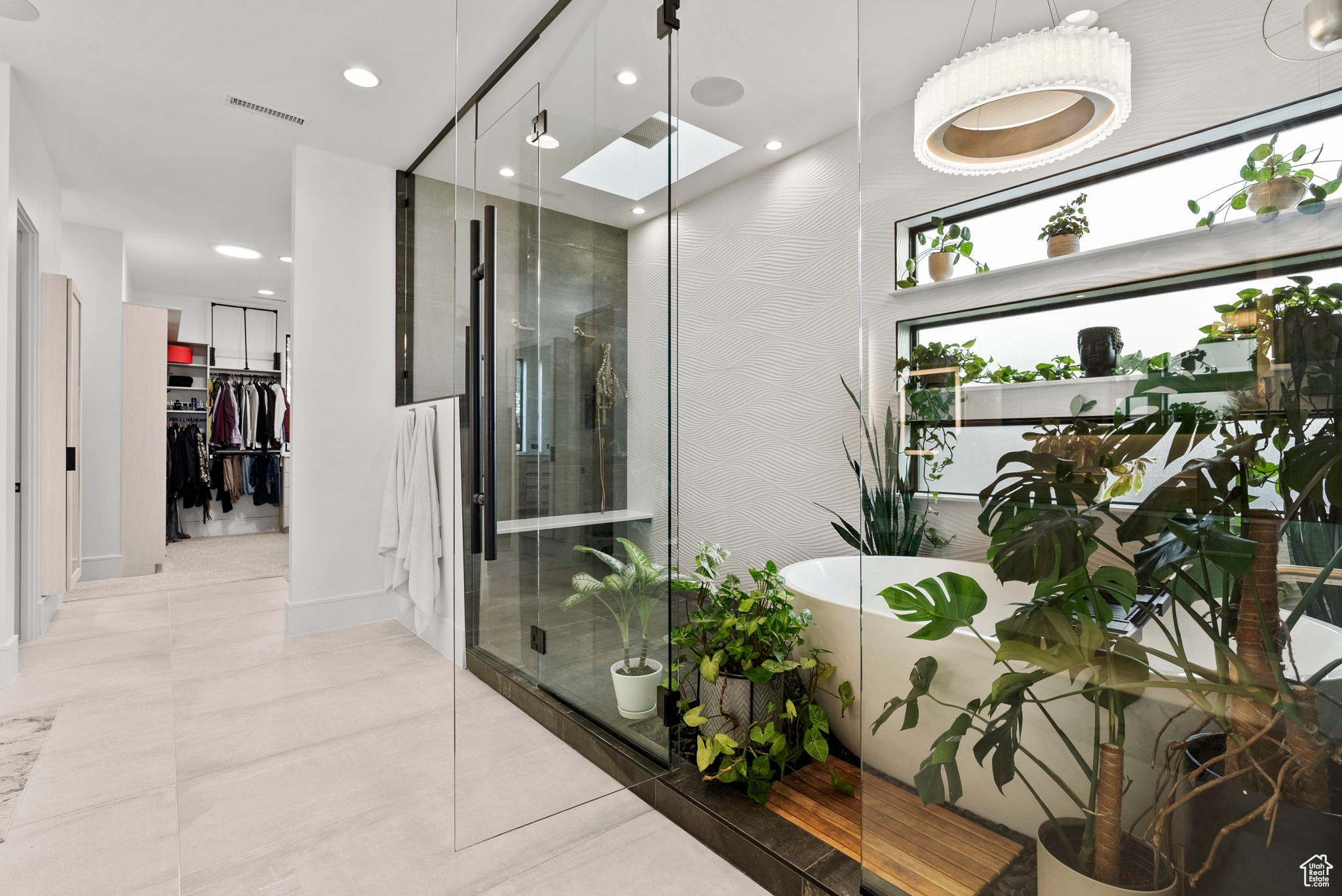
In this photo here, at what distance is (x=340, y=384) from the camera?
3.44 m

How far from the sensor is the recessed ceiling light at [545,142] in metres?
1.97

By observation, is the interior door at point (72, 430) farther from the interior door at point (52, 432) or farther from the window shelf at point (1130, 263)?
Result: the window shelf at point (1130, 263)

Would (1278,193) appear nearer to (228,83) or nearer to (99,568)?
(228,83)

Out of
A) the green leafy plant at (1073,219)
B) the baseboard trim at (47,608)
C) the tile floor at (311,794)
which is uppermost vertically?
the green leafy plant at (1073,219)

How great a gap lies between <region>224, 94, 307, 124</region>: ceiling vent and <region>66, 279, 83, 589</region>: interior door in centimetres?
169

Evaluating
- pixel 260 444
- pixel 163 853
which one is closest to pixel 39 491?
pixel 163 853

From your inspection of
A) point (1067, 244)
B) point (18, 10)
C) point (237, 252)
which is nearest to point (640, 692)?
point (1067, 244)

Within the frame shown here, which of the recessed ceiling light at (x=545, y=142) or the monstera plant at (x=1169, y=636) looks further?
the recessed ceiling light at (x=545, y=142)

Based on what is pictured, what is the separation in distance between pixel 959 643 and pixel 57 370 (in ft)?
15.5

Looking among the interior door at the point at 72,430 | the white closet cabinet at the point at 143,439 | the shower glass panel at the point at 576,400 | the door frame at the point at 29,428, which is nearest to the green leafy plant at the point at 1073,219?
the shower glass panel at the point at 576,400

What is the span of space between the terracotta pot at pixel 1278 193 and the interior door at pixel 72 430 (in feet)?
16.6

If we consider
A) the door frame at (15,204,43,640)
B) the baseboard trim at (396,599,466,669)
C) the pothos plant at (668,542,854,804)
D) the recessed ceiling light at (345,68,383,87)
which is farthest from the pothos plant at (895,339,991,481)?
the door frame at (15,204,43,640)

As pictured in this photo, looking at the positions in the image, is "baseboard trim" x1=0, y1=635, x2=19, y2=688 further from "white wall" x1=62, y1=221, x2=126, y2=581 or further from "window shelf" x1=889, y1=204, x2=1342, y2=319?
"window shelf" x1=889, y1=204, x2=1342, y2=319

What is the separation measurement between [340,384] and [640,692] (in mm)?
2581
